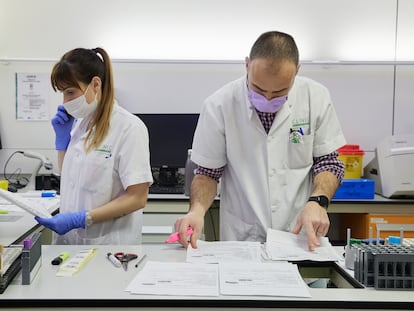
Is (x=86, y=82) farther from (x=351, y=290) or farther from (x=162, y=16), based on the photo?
(x=162, y=16)

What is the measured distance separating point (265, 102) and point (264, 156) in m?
0.21

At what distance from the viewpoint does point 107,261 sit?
1.27 m

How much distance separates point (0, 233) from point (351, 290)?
125 cm

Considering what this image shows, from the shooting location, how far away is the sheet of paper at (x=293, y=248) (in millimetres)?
1301

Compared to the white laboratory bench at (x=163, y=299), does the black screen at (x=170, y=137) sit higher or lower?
higher

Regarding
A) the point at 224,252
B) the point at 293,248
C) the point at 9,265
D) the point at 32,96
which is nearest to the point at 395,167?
the point at 293,248

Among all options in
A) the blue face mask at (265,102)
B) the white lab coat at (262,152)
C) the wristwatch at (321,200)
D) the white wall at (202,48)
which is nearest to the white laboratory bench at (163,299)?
the wristwatch at (321,200)

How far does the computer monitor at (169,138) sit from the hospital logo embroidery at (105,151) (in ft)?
4.68

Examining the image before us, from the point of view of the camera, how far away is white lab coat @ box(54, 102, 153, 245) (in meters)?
1.70

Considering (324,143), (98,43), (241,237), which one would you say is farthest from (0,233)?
(98,43)

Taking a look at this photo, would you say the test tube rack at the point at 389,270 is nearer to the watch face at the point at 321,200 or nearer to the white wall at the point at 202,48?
the watch face at the point at 321,200

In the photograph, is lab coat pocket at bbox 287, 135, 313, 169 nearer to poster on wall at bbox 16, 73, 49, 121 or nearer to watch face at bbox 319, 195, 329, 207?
watch face at bbox 319, 195, 329, 207

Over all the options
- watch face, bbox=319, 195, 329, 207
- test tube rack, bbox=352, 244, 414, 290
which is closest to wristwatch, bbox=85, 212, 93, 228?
watch face, bbox=319, 195, 329, 207

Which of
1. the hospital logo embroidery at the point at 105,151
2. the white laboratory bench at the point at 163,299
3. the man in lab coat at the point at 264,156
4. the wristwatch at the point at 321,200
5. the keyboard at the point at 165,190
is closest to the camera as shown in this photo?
the white laboratory bench at the point at 163,299
